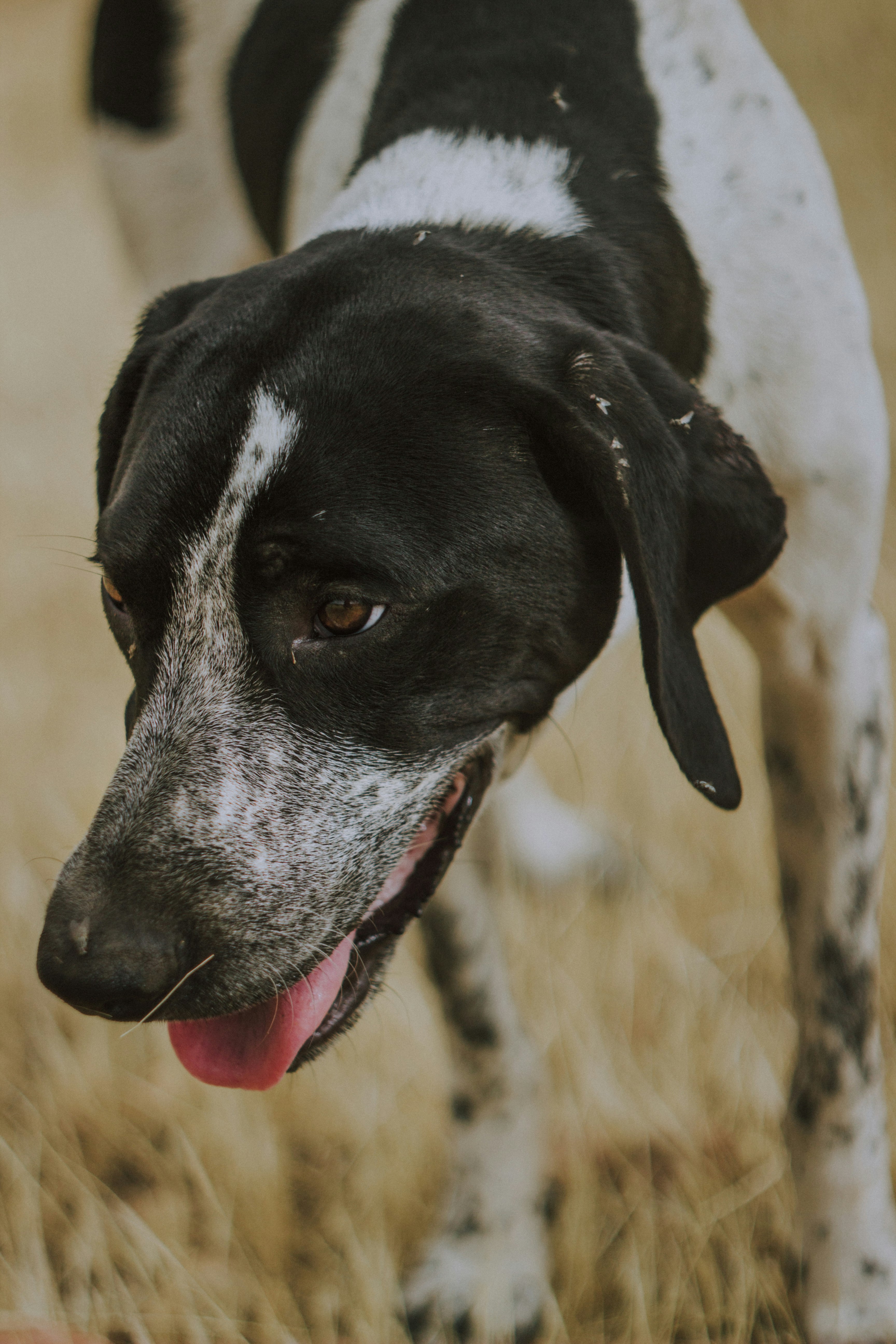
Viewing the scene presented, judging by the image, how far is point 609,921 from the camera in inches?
130

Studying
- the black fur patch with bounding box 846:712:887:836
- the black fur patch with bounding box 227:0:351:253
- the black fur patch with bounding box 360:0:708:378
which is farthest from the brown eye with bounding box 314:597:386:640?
the black fur patch with bounding box 227:0:351:253

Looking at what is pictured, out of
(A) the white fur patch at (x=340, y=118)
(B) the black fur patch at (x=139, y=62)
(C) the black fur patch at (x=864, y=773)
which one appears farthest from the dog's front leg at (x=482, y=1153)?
(B) the black fur patch at (x=139, y=62)

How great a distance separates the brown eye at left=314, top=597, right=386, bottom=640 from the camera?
1616 millimetres

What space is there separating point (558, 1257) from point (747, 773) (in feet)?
5.09

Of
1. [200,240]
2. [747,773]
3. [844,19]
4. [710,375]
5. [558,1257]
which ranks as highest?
[844,19]

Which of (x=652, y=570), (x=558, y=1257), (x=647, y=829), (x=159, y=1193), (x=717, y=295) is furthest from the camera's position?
(x=647, y=829)

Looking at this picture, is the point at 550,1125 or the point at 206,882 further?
the point at 550,1125

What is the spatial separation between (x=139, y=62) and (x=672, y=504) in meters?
2.43

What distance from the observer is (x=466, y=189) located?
1961 mm

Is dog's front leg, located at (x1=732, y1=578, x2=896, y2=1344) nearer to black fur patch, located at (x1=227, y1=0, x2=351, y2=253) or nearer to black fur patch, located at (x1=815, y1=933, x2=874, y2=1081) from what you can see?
black fur patch, located at (x1=815, y1=933, x2=874, y2=1081)

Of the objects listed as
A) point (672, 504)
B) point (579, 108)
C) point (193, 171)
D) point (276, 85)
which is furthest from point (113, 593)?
point (193, 171)

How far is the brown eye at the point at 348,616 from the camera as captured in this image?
63.6 inches

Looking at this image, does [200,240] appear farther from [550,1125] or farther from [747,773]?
[550,1125]

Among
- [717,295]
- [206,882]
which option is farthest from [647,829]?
[206,882]
